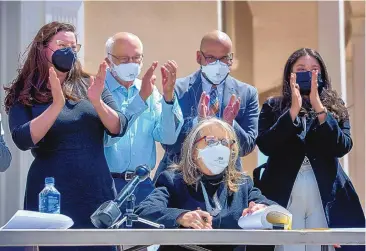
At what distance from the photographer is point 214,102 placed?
171 inches

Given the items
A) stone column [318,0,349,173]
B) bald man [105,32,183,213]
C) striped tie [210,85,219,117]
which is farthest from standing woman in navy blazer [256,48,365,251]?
stone column [318,0,349,173]

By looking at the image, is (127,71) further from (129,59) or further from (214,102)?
(214,102)

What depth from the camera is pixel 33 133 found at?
3.55 meters

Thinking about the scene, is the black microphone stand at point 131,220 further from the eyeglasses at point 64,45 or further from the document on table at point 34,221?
the eyeglasses at point 64,45

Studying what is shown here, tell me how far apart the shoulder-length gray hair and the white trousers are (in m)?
0.53

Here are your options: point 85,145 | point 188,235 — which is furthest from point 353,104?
point 188,235

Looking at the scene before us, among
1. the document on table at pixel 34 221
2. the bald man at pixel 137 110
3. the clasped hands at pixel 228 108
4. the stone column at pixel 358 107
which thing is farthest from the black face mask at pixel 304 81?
the stone column at pixel 358 107

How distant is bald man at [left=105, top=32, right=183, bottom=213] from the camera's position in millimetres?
4012

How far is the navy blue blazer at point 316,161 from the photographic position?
4.05 m

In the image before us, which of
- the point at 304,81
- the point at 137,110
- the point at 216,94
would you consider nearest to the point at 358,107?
the point at 216,94

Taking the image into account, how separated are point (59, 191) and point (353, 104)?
4.35 metres

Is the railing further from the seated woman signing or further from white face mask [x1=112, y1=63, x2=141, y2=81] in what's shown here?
white face mask [x1=112, y1=63, x2=141, y2=81]

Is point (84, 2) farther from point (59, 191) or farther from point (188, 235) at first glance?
point (188, 235)

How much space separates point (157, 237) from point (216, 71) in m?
1.47
